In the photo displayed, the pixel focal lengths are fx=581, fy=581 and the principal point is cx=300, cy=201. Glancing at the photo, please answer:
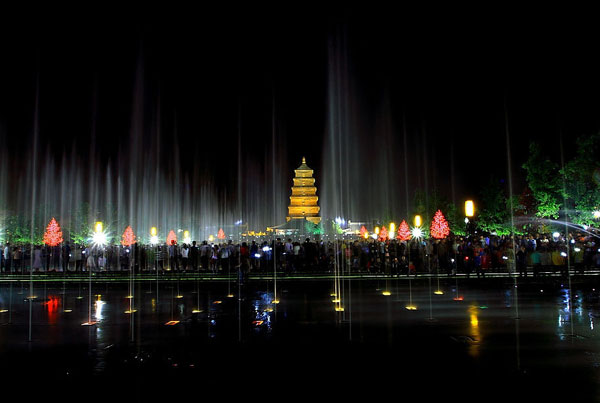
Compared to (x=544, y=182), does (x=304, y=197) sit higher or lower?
higher

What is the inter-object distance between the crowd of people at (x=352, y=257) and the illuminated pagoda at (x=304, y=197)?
76.2 meters

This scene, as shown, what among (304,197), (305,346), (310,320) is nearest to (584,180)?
(310,320)

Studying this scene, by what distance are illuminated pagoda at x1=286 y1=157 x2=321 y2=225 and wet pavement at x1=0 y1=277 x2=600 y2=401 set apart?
87.0 m

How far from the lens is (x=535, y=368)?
668 cm

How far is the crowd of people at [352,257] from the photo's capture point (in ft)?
70.8

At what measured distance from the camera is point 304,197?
104 metres

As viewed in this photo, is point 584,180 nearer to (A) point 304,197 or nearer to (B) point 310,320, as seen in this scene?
(B) point 310,320

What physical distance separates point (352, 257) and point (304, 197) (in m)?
78.8

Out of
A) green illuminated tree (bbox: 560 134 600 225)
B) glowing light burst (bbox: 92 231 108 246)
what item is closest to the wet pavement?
green illuminated tree (bbox: 560 134 600 225)

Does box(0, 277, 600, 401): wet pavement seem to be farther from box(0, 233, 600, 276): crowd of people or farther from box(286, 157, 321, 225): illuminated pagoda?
box(286, 157, 321, 225): illuminated pagoda

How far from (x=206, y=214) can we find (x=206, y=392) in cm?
10797

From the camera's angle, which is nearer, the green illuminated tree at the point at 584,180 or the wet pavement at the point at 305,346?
the wet pavement at the point at 305,346

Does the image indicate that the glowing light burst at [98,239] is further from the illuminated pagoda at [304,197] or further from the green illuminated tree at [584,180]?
the illuminated pagoda at [304,197]

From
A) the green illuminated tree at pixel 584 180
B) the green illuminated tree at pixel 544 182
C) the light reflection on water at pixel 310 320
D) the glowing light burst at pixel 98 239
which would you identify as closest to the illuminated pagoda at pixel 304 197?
the glowing light burst at pixel 98 239
